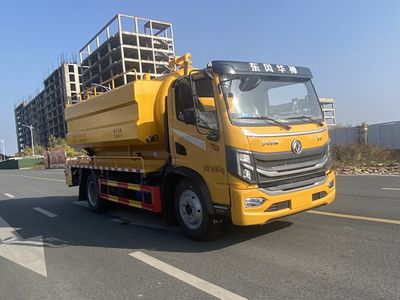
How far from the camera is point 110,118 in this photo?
8352 mm

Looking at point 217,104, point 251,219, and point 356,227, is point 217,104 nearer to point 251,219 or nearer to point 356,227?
point 251,219

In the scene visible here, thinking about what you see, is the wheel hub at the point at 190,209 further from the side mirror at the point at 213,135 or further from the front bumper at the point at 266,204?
the side mirror at the point at 213,135

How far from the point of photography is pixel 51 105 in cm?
13312

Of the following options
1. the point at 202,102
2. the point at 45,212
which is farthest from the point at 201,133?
the point at 45,212

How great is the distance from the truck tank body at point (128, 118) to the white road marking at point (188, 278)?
224 cm

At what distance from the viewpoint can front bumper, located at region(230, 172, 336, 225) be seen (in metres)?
5.20

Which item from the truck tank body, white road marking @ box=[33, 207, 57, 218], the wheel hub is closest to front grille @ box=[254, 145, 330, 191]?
the wheel hub

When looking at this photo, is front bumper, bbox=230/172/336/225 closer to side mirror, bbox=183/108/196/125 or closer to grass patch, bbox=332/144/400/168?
side mirror, bbox=183/108/196/125

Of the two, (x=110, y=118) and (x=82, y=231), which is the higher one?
(x=110, y=118)

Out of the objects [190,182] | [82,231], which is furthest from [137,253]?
[82,231]

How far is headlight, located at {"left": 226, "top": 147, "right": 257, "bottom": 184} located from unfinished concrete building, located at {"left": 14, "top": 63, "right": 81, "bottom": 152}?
336ft

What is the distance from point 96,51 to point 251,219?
333 feet

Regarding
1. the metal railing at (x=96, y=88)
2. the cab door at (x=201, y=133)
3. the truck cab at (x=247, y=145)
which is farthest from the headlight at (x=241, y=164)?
the metal railing at (x=96, y=88)

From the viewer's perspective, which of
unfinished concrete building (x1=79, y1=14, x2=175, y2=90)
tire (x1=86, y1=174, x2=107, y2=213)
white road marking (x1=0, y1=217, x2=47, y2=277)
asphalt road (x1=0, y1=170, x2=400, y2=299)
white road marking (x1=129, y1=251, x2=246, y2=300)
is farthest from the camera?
unfinished concrete building (x1=79, y1=14, x2=175, y2=90)
